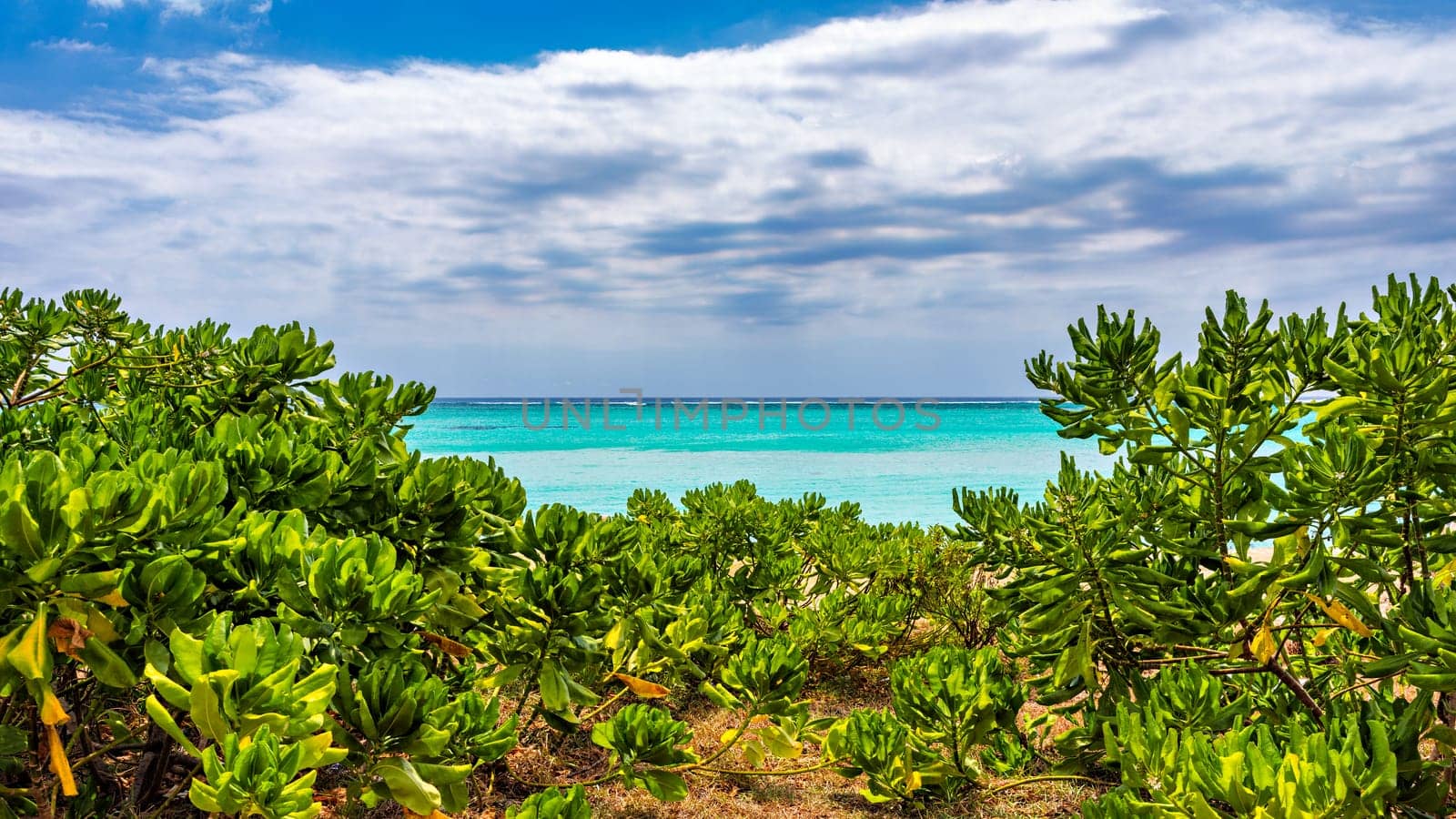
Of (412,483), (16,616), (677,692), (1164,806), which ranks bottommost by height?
(677,692)

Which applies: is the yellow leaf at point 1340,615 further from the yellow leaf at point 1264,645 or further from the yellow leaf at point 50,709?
the yellow leaf at point 50,709

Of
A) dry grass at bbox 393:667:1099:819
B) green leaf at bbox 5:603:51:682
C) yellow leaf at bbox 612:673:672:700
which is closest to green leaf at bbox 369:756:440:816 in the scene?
green leaf at bbox 5:603:51:682

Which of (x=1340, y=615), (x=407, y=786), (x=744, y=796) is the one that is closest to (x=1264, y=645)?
(x=1340, y=615)

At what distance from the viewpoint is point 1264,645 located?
2416 mm

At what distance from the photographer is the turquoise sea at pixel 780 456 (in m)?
25.1

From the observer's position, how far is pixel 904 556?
227 inches

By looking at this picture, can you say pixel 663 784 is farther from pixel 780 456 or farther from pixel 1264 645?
pixel 780 456

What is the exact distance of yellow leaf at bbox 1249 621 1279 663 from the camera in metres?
2.41

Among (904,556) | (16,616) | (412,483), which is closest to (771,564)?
(904,556)

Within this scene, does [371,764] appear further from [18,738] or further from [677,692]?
[677,692]

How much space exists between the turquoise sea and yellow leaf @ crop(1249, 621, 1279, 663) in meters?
3.20

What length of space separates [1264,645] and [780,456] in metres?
37.7

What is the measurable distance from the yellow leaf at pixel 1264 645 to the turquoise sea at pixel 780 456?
10.5 ft

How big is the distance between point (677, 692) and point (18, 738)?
13.3 ft
